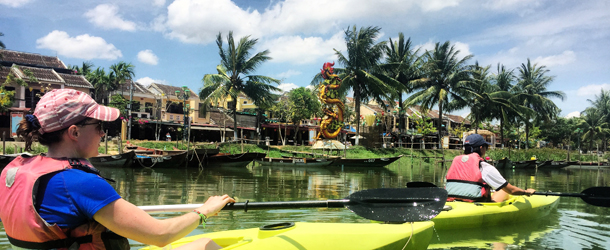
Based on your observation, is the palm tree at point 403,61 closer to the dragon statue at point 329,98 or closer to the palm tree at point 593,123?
the dragon statue at point 329,98

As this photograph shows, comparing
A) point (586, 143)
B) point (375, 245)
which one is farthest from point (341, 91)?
point (586, 143)

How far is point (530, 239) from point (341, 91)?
2094cm

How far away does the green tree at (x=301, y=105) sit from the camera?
101 ft

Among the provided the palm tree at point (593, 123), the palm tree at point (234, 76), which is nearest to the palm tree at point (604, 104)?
the palm tree at point (593, 123)

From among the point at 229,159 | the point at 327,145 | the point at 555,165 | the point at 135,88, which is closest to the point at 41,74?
the point at 135,88

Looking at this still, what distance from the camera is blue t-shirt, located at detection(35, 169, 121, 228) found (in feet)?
5.22

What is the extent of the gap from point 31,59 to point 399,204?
113 ft

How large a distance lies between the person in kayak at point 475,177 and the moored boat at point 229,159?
42.9 feet

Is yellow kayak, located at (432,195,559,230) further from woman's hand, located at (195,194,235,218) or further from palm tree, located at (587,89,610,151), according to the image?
palm tree, located at (587,89,610,151)

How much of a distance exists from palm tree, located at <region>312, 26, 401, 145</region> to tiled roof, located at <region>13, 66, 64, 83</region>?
59.7 ft

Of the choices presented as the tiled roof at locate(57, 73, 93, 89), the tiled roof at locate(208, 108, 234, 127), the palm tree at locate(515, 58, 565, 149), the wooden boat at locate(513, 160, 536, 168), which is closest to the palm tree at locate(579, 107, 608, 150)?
the palm tree at locate(515, 58, 565, 149)

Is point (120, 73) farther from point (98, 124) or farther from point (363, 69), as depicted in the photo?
point (98, 124)

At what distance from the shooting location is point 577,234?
5.61 m

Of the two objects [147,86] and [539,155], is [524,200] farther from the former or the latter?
[147,86]
